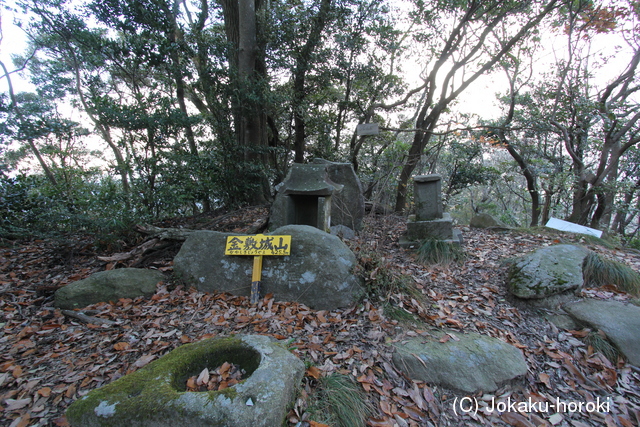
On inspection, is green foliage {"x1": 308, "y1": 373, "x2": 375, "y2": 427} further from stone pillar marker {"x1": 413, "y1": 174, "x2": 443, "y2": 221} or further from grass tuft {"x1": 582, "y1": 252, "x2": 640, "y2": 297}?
stone pillar marker {"x1": 413, "y1": 174, "x2": 443, "y2": 221}

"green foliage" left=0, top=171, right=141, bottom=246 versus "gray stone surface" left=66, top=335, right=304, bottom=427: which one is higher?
"green foliage" left=0, top=171, right=141, bottom=246

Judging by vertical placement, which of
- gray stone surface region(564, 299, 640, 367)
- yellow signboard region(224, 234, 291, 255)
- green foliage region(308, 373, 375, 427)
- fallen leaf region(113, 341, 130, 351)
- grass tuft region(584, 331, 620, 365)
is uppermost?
yellow signboard region(224, 234, 291, 255)

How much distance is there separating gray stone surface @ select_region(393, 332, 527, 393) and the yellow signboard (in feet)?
5.55

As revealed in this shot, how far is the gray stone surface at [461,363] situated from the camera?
103 inches

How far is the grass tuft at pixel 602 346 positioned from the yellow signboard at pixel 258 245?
344 centimetres

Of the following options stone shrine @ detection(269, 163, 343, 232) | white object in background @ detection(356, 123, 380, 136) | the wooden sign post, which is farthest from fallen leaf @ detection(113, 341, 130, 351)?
white object in background @ detection(356, 123, 380, 136)

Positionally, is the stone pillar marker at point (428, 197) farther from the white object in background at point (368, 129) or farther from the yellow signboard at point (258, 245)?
the yellow signboard at point (258, 245)

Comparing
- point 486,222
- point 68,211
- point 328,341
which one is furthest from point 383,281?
point 68,211

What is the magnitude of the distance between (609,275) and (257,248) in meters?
4.89

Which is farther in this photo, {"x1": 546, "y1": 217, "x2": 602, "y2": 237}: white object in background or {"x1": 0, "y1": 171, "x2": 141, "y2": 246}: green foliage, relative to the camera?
{"x1": 546, "y1": 217, "x2": 602, "y2": 237}: white object in background

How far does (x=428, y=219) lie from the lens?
5711mm

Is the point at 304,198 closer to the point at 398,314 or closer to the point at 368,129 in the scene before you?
the point at 368,129

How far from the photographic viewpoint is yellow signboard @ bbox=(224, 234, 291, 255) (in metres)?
3.65

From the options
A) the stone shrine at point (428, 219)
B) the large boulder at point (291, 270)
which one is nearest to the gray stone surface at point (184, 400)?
the large boulder at point (291, 270)
